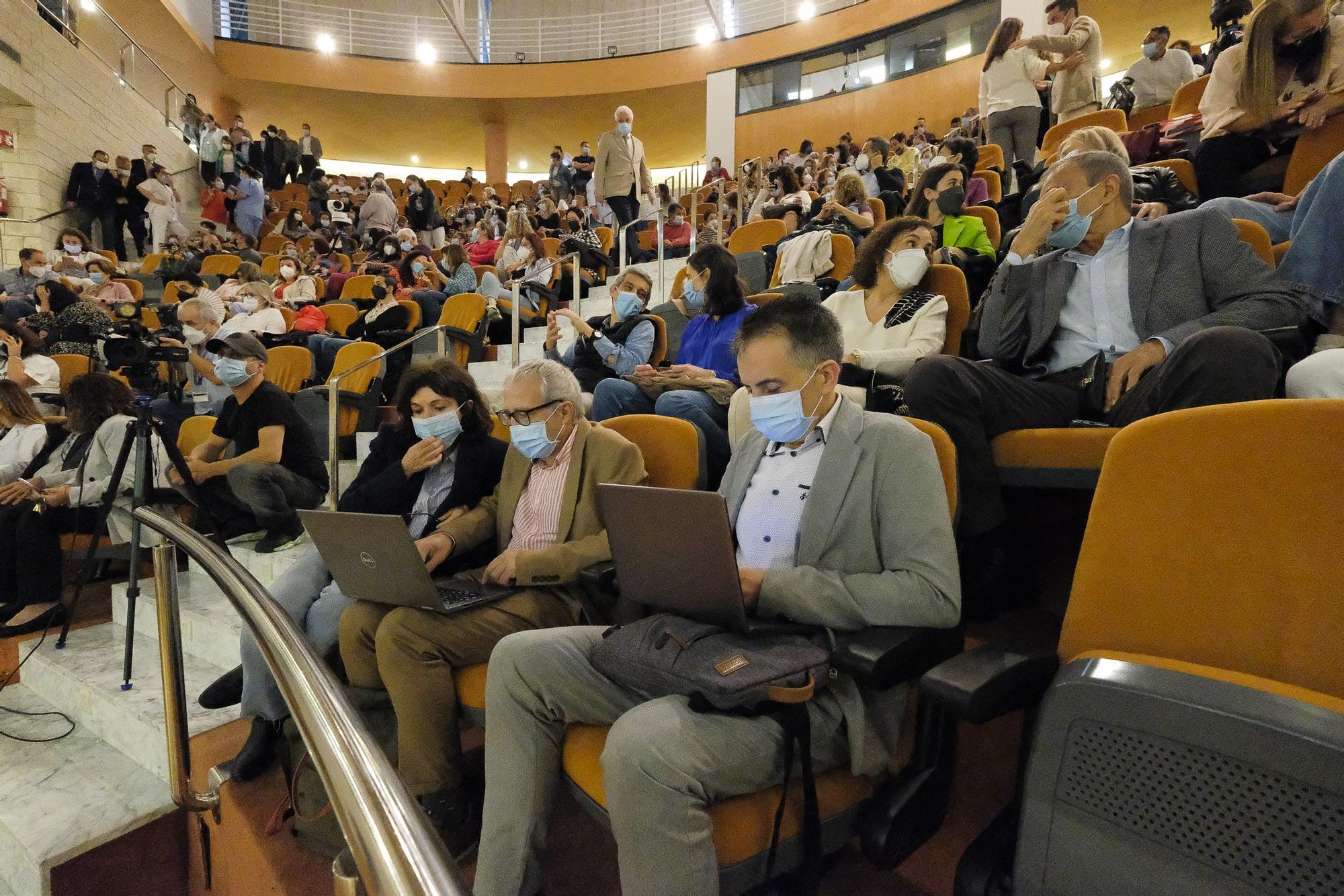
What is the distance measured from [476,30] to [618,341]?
14.3 m

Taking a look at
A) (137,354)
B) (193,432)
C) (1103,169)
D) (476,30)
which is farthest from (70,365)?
(476,30)

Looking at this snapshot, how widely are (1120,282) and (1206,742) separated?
144 centimetres

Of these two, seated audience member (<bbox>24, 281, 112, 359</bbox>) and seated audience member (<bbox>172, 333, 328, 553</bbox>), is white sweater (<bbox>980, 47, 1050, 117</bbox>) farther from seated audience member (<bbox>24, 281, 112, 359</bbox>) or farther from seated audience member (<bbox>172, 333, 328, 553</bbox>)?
seated audience member (<bbox>24, 281, 112, 359</bbox>)

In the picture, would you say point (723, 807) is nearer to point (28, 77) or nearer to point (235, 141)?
point (28, 77)

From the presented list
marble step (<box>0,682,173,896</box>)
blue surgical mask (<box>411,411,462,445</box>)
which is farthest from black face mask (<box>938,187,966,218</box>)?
marble step (<box>0,682,173,896</box>)

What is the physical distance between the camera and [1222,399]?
4.36ft

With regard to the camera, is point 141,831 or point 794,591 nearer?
point 794,591

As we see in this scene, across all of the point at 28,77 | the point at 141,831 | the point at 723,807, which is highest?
the point at 28,77

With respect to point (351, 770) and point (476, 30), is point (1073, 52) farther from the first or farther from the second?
point (476, 30)

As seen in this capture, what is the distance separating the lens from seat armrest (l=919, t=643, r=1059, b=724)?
79 centimetres

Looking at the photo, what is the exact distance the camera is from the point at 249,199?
10227 mm

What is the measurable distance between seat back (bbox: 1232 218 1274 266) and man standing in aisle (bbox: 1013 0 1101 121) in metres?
3.12

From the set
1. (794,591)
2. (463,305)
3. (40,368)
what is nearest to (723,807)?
(794,591)

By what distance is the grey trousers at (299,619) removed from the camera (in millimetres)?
1811
